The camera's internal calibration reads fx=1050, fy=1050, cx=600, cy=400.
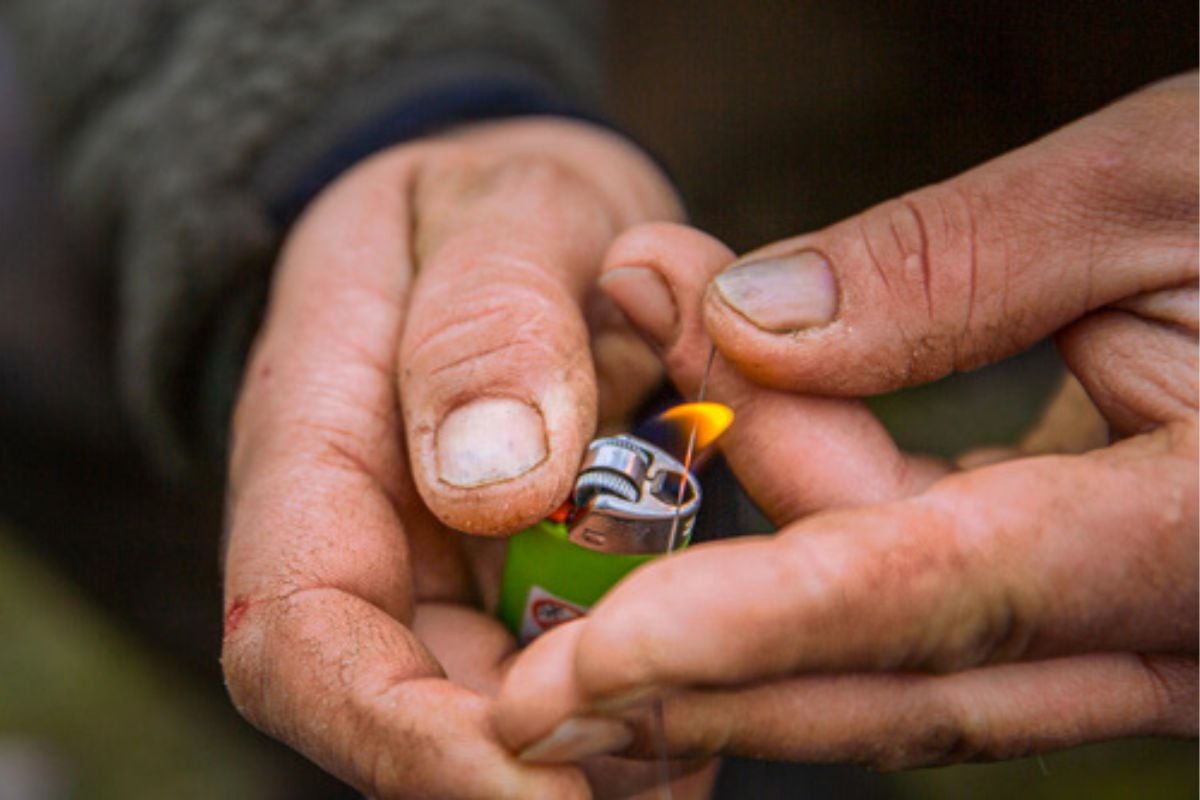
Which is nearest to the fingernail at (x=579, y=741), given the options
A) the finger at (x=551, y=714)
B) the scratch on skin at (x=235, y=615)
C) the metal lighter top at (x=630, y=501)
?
the finger at (x=551, y=714)

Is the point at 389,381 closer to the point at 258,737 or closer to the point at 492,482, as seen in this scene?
the point at 492,482

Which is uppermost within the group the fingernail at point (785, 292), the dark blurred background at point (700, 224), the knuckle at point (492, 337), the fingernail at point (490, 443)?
the fingernail at point (785, 292)

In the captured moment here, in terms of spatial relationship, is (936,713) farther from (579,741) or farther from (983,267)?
(983,267)

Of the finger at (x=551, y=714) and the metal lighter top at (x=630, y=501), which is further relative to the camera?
the metal lighter top at (x=630, y=501)

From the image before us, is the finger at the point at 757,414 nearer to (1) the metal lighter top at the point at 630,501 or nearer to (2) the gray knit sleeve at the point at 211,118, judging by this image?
(1) the metal lighter top at the point at 630,501

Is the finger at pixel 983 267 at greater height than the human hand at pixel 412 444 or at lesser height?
greater

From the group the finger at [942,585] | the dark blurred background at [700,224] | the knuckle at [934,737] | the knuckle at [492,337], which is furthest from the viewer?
the dark blurred background at [700,224]

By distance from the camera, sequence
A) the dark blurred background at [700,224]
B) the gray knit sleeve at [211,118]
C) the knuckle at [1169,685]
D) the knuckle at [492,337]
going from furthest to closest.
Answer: the dark blurred background at [700,224] → the gray knit sleeve at [211,118] → the knuckle at [492,337] → the knuckle at [1169,685]

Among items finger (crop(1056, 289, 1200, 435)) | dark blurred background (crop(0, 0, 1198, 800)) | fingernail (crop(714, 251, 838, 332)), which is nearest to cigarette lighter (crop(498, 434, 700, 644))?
fingernail (crop(714, 251, 838, 332))
